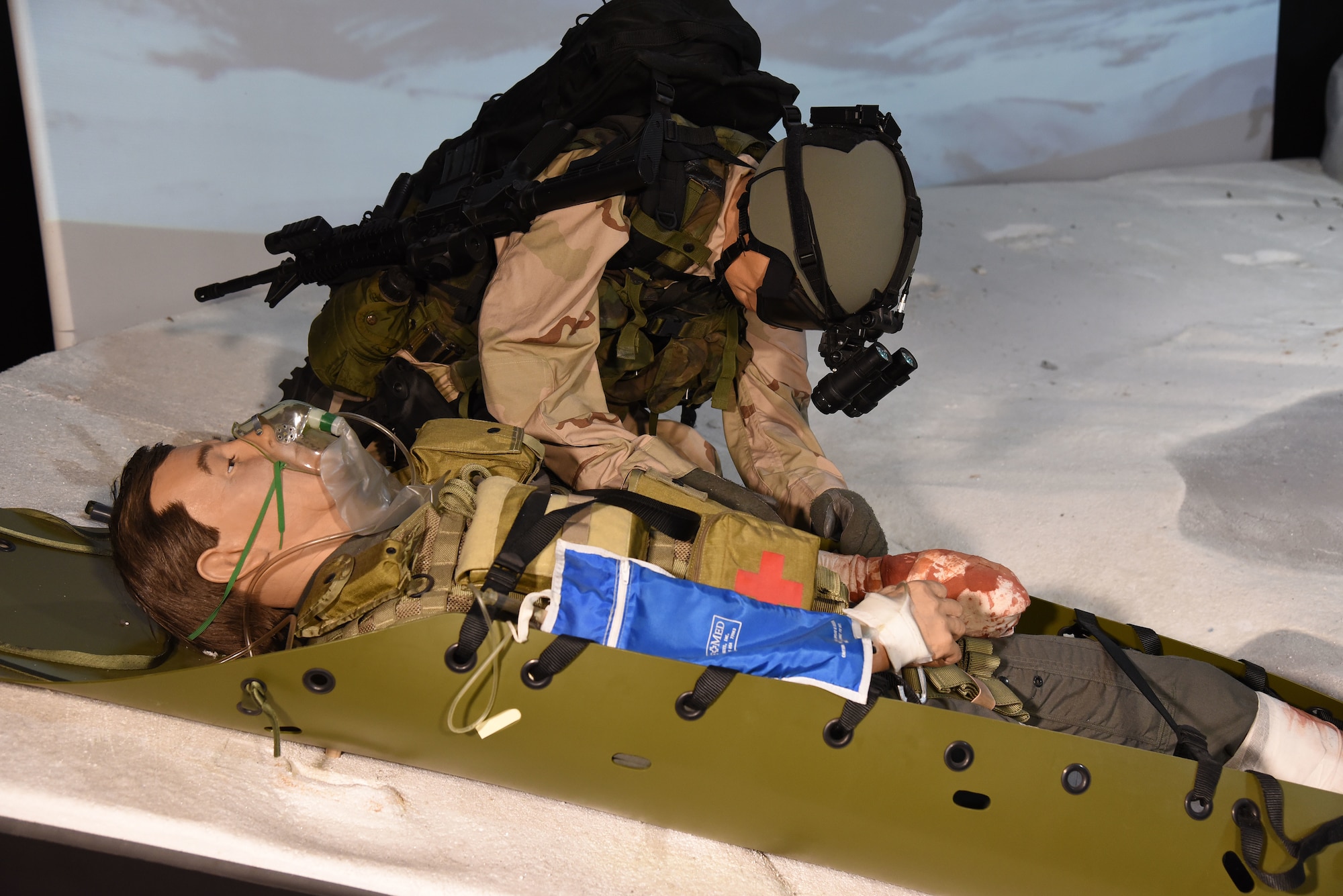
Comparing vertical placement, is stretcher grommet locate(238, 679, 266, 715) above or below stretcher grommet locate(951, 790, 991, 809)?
above

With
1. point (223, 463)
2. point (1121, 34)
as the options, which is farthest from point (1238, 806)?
point (1121, 34)

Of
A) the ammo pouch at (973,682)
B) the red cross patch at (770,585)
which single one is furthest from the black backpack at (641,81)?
the ammo pouch at (973,682)

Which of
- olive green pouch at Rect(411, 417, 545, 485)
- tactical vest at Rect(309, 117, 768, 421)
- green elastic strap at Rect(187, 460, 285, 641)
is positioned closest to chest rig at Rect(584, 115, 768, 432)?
tactical vest at Rect(309, 117, 768, 421)

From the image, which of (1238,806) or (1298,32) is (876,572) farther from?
(1298,32)

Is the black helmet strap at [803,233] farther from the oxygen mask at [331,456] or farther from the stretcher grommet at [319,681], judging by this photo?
the stretcher grommet at [319,681]

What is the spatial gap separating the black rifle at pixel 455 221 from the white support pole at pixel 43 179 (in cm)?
131

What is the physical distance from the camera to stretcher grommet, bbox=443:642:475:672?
4.64ft

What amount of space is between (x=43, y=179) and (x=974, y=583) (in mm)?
3290

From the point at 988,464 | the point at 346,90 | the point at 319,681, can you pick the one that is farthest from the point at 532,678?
the point at 346,90

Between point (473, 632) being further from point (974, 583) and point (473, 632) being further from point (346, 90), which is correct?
point (346, 90)

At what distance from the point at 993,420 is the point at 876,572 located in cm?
182

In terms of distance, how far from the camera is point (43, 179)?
129 inches

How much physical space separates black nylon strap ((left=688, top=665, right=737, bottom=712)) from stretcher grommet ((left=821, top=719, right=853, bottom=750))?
0.53 ft

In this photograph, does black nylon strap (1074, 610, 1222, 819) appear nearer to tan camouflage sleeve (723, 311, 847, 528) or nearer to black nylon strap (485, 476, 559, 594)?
tan camouflage sleeve (723, 311, 847, 528)
